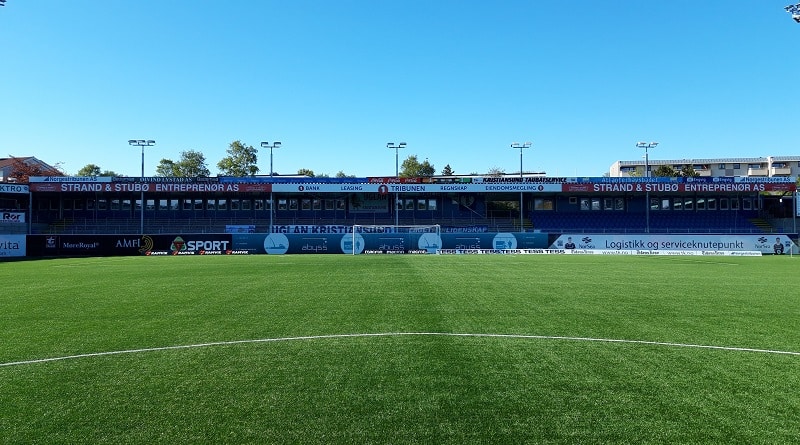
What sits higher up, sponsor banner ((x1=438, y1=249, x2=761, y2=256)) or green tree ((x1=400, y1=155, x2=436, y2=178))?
green tree ((x1=400, y1=155, x2=436, y2=178))

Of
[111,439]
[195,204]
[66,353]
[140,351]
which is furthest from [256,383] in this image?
[195,204]

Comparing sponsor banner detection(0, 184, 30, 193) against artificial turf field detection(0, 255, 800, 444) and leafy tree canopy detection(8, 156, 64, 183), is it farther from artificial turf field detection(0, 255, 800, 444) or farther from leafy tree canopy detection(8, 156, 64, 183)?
artificial turf field detection(0, 255, 800, 444)

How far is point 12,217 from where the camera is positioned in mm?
43406

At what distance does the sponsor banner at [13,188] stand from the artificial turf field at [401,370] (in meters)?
40.2

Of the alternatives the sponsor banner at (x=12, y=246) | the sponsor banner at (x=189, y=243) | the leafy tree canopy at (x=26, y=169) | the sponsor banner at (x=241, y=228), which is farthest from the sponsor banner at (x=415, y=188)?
the leafy tree canopy at (x=26, y=169)

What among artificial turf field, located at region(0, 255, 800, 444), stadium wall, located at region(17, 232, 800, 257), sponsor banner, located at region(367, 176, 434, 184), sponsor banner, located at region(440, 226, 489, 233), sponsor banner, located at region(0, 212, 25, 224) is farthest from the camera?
sponsor banner, located at region(367, 176, 434, 184)

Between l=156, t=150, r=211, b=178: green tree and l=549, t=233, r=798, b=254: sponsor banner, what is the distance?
66.0 m

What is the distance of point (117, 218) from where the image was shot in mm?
48406

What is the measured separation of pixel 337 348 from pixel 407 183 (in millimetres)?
39960

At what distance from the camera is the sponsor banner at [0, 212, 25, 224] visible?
139 ft

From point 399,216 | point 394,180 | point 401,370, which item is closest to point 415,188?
point 394,180

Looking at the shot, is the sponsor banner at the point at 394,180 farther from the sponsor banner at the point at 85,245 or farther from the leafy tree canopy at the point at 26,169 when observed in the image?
the leafy tree canopy at the point at 26,169

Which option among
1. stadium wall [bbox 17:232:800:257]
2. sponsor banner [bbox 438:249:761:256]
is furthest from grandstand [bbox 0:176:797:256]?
sponsor banner [bbox 438:249:761:256]

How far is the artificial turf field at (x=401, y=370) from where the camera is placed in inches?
161
